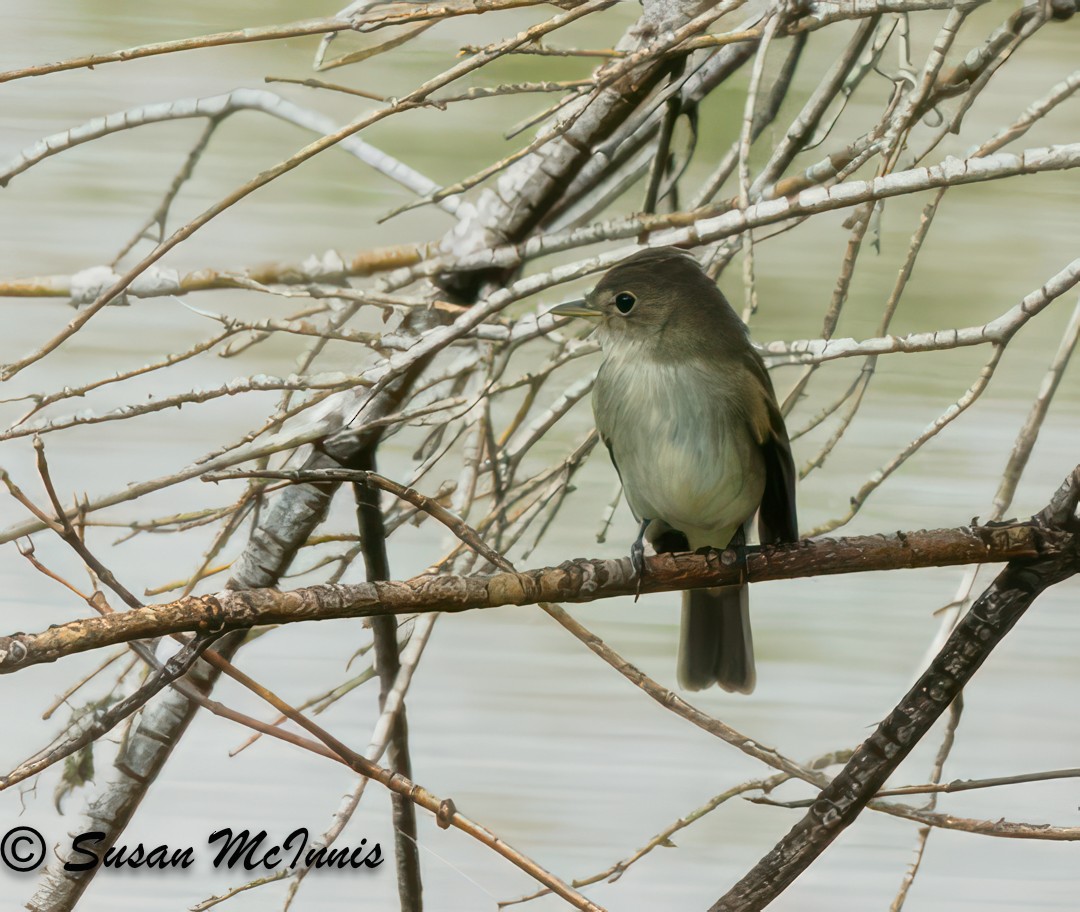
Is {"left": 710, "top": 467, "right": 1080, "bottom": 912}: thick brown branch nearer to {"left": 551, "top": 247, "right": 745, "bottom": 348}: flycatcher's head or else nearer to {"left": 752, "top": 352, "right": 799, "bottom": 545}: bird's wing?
{"left": 752, "top": 352, "right": 799, "bottom": 545}: bird's wing

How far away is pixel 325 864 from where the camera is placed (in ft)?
2.98

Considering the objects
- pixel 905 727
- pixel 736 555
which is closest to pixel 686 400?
pixel 736 555

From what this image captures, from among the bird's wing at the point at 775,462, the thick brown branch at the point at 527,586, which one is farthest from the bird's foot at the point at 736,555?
the bird's wing at the point at 775,462

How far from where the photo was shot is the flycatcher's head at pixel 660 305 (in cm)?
94

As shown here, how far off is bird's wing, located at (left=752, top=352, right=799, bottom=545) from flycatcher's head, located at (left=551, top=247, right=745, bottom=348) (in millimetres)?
57

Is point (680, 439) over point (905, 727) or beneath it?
over

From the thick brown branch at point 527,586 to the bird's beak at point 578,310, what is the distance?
0.23 metres

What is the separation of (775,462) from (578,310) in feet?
0.73

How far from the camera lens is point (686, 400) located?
0.97 m

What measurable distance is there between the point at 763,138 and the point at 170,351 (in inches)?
26.3

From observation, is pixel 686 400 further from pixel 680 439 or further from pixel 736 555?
pixel 736 555

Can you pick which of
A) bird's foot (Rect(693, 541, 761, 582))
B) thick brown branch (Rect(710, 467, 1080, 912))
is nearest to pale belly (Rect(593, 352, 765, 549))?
bird's foot (Rect(693, 541, 761, 582))

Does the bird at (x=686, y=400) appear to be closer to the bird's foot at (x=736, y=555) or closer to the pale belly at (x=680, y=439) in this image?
the pale belly at (x=680, y=439)

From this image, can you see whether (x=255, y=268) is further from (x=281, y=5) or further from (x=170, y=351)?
(x=281, y=5)
